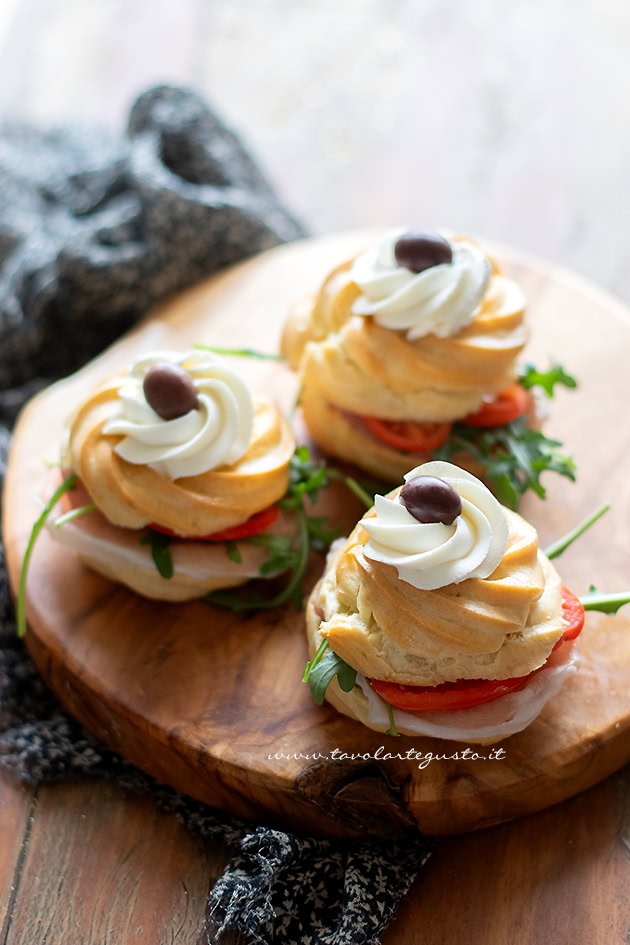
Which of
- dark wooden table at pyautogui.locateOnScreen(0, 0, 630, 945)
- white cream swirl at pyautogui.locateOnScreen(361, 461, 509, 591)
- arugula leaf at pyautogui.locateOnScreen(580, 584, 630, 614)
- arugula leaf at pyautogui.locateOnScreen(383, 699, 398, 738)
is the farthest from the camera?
dark wooden table at pyautogui.locateOnScreen(0, 0, 630, 945)

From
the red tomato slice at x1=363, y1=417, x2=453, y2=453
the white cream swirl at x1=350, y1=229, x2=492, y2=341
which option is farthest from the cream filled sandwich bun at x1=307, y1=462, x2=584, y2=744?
the white cream swirl at x1=350, y1=229, x2=492, y2=341

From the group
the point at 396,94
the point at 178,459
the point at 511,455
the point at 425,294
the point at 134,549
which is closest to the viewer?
the point at 178,459

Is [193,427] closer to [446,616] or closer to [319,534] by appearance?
[319,534]

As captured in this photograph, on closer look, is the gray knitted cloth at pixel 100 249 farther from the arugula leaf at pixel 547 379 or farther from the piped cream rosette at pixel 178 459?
the arugula leaf at pixel 547 379

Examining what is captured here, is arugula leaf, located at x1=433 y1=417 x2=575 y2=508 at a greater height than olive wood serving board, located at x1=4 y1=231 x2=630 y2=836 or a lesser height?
greater

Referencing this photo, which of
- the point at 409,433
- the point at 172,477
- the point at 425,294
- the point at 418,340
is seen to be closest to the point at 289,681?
the point at 172,477

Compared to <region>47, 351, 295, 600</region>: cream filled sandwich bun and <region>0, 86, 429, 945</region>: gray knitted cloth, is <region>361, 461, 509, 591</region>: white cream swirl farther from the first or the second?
<region>0, 86, 429, 945</region>: gray knitted cloth

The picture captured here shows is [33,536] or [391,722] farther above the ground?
[391,722]
